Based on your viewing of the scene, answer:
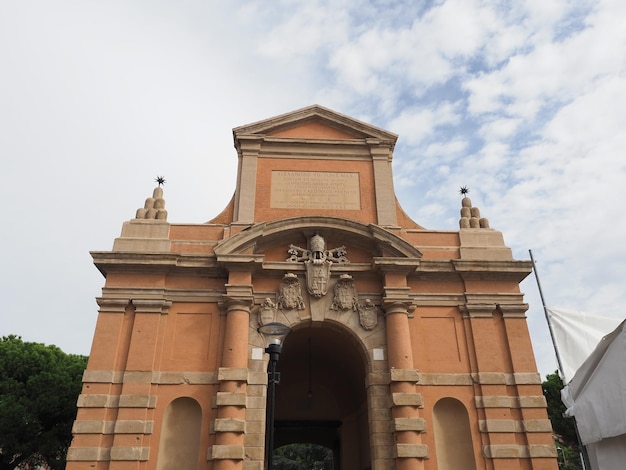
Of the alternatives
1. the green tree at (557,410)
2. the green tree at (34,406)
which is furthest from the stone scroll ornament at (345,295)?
the green tree at (557,410)

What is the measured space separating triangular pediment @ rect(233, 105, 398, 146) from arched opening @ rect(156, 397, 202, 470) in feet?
27.4

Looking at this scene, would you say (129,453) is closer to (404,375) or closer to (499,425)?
(404,375)

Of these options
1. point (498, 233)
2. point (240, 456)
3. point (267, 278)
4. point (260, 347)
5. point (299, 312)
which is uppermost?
point (498, 233)

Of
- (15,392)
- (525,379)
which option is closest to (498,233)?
(525,379)

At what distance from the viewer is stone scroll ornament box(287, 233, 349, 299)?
14070mm

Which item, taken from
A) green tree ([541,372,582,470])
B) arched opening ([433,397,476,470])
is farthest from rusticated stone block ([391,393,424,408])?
green tree ([541,372,582,470])

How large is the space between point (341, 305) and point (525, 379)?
5.09 meters

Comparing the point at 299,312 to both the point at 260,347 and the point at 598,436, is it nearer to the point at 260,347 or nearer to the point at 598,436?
the point at 260,347

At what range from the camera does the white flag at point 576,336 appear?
23.7 feet

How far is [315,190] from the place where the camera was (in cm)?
1585

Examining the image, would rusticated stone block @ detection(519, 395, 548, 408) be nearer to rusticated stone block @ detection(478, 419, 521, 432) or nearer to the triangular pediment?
rusticated stone block @ detection(478, 419, 521, 432)

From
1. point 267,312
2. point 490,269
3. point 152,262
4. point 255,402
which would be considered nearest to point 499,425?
point 490,269

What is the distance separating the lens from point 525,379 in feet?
44.3

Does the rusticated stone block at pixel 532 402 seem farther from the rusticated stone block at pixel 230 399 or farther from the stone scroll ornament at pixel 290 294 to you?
the rusticated stone block at pixel 230 399
